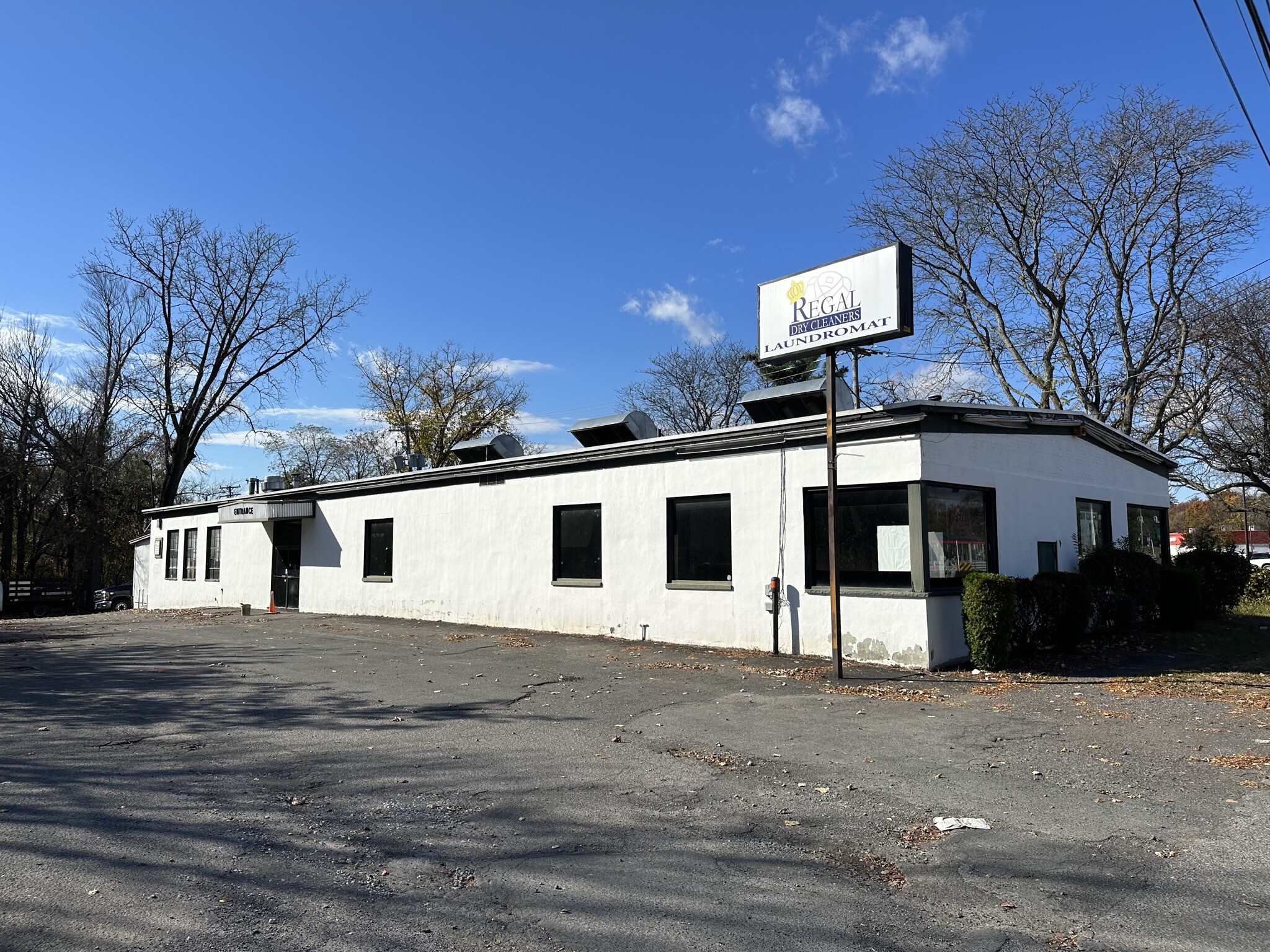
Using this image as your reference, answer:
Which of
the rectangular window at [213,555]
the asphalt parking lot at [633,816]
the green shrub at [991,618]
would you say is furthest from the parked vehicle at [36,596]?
the green shrub at [991,618]

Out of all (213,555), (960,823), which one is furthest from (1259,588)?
(213,555)

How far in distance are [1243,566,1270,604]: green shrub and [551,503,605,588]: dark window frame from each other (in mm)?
19434

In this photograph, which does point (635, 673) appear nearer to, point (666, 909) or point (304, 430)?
point (666, 909)

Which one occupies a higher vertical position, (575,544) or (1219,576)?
(575,544)

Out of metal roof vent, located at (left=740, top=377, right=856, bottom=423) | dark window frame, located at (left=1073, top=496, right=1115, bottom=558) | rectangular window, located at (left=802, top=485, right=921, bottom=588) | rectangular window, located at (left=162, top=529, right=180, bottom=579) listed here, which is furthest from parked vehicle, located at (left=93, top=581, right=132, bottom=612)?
dark window frame, located at (left=1073, top=496, right=1115, bottom=558)

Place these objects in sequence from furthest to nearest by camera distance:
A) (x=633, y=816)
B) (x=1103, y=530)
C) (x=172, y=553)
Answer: (x=172, y=553), (x=1103, y=530), (x=633, y=816)

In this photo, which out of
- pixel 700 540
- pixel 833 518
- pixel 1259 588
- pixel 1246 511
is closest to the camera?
pixel 833 518

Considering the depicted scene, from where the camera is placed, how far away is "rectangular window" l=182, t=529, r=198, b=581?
2955 cm

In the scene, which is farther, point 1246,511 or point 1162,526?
point 1246,511

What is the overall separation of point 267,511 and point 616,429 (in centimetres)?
1169

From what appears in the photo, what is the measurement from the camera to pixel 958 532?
12.9 metres

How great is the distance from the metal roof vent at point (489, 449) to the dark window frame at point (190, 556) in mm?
11591

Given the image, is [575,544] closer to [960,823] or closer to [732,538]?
[732,538]

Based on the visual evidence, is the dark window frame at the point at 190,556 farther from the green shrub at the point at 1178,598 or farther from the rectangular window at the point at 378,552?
the green shrub at the point at 1178,598
